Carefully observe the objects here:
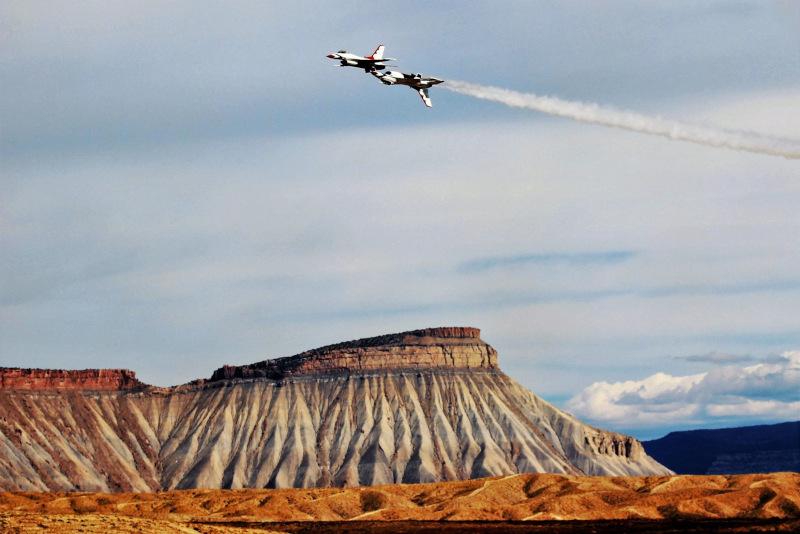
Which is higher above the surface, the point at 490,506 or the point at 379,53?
the point at 379,53

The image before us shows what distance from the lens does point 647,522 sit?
363ft

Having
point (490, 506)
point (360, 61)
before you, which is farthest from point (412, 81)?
point (490, 506)

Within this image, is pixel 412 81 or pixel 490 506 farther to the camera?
pixel 490 506

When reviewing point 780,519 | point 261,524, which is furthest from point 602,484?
point 261,524

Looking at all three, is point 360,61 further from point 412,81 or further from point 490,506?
point 490,506

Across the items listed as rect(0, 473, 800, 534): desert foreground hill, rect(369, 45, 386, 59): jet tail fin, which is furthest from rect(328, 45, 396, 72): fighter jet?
rect(0, 473, 800, 534): desert foreground hill

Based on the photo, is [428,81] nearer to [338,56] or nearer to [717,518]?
[338,56]

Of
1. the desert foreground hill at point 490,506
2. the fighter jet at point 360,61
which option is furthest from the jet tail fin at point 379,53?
the desert foreground hill at point 490,506

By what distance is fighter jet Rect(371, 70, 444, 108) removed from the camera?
111 m

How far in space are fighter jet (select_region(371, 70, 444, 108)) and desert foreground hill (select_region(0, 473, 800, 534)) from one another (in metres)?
37.9

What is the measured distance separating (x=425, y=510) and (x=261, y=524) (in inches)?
657

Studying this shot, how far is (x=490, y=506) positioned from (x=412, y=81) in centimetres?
4277

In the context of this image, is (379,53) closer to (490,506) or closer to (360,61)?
(360,61)

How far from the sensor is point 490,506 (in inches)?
4963
